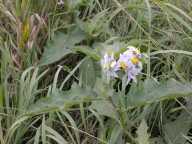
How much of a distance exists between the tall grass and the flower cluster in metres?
0.04

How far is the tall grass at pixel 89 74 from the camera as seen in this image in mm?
1362

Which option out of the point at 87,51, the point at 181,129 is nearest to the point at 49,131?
the point at 87,51

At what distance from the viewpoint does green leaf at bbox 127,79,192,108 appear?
4.36ft

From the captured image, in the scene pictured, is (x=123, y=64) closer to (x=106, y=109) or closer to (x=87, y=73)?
(x=106, y=109)

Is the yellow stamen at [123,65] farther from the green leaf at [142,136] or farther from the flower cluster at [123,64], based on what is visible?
the green leaf at [142,136]

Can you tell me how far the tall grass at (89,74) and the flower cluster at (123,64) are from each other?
0.04 metres

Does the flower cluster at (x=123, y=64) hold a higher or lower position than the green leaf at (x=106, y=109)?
higher

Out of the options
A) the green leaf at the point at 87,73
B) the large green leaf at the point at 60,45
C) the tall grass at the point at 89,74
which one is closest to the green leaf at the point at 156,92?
the tall grass at the point at 89,74

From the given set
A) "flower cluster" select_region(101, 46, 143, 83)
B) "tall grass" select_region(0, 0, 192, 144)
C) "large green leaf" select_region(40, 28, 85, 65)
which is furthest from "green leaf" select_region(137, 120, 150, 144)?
"large green leaf" select_region(40, 28, 85, 65)

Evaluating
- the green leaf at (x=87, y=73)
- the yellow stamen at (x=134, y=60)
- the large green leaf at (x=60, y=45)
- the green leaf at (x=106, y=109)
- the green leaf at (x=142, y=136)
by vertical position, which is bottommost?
the green leaf at (x=142, y=136)

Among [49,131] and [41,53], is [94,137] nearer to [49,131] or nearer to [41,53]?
[49,131]

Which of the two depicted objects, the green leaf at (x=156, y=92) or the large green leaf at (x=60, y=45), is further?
the large green leaf at (x=60, y=45)

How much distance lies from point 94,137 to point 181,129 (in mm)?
281

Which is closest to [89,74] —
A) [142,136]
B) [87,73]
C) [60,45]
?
[87,73]
